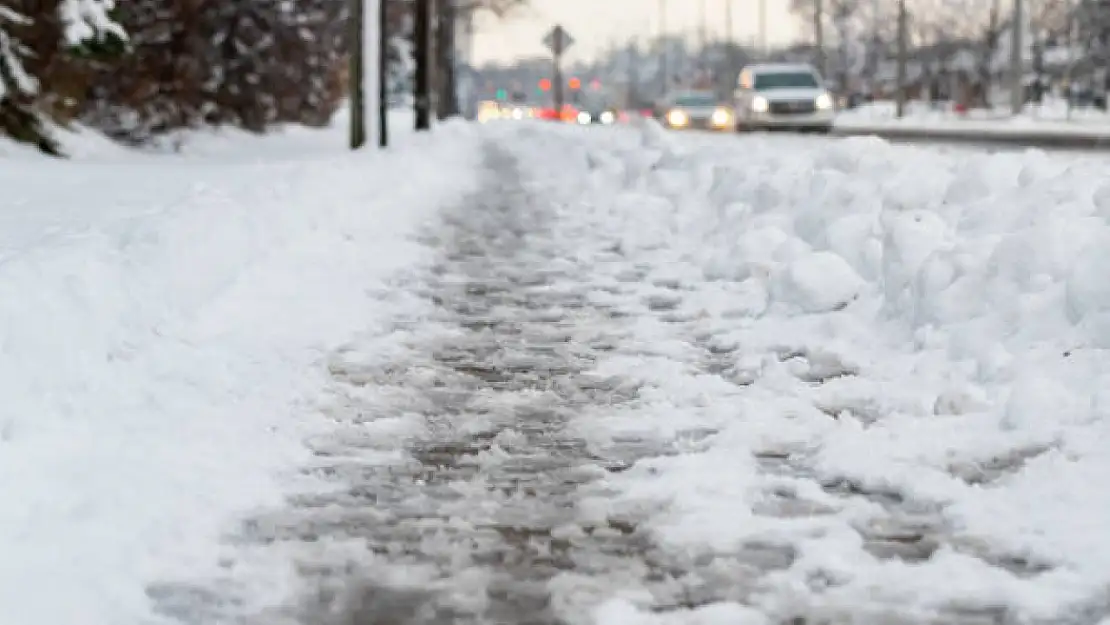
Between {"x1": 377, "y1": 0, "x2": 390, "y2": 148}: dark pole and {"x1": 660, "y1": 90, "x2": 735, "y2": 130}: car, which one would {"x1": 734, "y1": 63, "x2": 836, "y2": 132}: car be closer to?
{"x1": 660, "y1": 90, "x2": 735, "y2": 130}: car

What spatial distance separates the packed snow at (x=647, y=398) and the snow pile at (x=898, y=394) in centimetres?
2

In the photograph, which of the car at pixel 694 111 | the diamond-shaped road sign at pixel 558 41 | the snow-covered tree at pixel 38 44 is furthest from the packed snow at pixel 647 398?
the car at pixel 694 111

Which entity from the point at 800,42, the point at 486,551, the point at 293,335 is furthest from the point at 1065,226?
the point at 800,42

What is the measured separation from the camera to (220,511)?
198 inches

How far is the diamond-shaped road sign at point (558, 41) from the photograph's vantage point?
126 feet

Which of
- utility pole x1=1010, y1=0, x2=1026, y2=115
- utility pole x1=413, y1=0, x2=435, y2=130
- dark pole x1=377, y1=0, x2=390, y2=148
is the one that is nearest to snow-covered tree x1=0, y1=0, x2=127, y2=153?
dark pole x1=377, y1=0, x2=390, y2=148

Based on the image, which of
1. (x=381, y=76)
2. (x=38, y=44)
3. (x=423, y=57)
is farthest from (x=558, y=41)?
(x=38, y=44)

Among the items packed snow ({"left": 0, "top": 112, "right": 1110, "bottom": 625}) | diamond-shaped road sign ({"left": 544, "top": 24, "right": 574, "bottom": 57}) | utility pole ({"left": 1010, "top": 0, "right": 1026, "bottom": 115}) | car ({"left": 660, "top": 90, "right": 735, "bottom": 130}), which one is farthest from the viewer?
Answer: utility pole ({"left": 1010, "top": 0, "right": 1026, "bottom": 115})

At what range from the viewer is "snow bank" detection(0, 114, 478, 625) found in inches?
178

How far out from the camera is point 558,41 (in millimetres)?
38594

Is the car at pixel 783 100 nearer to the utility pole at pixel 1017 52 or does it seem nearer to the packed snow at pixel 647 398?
the utility pole at pixel 1017 52

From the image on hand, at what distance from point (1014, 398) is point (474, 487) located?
7.33 feet

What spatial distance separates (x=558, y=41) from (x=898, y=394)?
32.5 metres

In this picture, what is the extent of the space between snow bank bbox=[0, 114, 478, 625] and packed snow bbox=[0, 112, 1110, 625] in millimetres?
20
